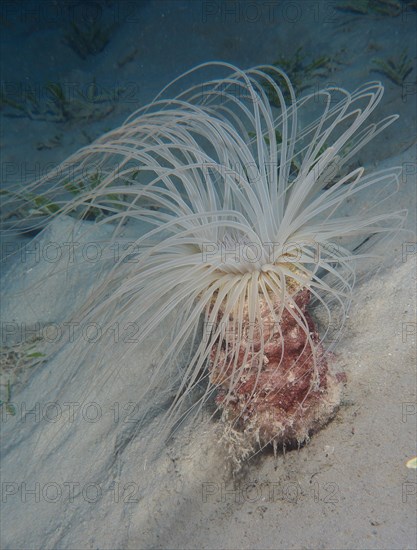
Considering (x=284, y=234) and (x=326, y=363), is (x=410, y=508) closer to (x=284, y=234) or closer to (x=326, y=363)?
(x=326, y=363)

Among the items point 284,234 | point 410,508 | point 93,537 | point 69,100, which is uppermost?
point 69,100

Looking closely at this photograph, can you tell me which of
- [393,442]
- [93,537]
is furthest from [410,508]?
[93,537]

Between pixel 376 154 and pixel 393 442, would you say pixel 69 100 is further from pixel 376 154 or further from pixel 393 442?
pixel 393 442

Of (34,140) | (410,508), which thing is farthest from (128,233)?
(34,140)

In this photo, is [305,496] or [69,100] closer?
[305,496]

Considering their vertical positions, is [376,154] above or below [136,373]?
above

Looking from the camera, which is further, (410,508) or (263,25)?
(263,25)

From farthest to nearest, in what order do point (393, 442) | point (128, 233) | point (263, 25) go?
point (263, 25), point (128, 233), point (393, 442)

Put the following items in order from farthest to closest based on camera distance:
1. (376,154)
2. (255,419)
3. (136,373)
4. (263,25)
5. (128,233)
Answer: (263,25) → (376,154) → (128,233) → (136,373) → (255,419)

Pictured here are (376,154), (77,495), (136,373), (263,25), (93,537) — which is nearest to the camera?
(93,537)
